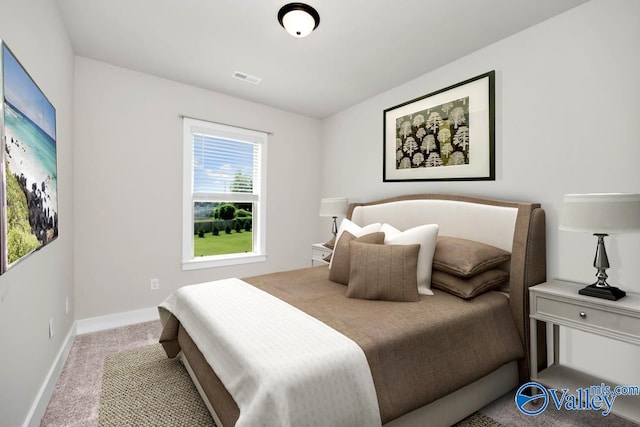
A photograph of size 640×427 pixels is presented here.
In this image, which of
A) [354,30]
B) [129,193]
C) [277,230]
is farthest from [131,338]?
[354,30]

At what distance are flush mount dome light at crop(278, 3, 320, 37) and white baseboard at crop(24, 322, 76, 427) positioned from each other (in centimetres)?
273

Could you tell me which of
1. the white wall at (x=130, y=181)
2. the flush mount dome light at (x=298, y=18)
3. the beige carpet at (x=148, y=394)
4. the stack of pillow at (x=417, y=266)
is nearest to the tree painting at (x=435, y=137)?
the stack of pillow at (x=417, y=266)

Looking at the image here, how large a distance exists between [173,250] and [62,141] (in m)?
1.45

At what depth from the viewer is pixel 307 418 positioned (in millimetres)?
1074

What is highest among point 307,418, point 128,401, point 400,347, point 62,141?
point 62,141

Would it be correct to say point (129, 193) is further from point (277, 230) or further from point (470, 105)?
point (470, 105)

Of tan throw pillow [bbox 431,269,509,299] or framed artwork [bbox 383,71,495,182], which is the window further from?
tan throw pillow [bbox 431,269,509,299]

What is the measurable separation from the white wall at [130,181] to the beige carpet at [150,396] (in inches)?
35.7

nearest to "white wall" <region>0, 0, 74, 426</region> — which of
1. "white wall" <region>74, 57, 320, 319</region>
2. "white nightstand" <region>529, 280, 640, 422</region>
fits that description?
"white wall" <region>74, 57, 320, 319</region>

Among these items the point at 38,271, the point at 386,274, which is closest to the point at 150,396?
the point at 38,271

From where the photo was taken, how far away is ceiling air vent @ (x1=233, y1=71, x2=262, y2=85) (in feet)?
10.2

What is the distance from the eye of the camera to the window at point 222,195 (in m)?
3.48

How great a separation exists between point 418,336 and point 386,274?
51cm

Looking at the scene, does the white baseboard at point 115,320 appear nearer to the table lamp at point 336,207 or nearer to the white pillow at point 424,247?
the table lamp at point 336,207
